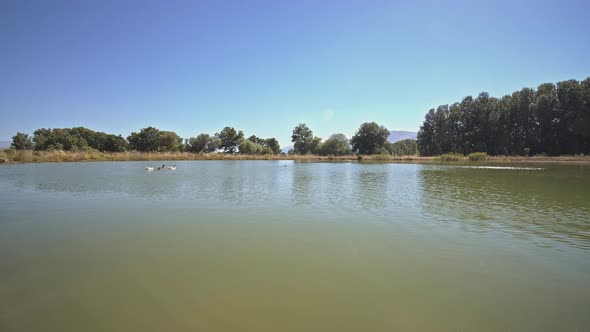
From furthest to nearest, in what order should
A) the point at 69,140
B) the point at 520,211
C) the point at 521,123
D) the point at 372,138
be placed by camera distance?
the point at 372,138 < the point at 69,140 < the point at 521,123 < the point at 520,211

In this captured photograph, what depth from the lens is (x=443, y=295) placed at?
13.6 feet

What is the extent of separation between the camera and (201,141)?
9362 cm

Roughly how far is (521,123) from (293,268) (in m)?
80.4

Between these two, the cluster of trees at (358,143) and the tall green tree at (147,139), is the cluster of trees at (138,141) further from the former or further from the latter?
the cluster of trees at (358,143)

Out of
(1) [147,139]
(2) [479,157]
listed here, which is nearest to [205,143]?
(1) [147,139]

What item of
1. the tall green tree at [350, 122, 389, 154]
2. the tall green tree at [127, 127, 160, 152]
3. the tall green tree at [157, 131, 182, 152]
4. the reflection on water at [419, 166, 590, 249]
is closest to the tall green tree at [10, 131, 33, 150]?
the tall green tree at [127, 127, 160, 152]

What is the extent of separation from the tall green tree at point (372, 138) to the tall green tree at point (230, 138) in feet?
117

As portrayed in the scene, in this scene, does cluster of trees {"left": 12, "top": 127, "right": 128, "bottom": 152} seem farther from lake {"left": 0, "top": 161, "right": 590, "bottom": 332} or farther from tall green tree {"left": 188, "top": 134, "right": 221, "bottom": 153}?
lake {"left": 0, "top": 161, "right": 590, "bottom": 332}

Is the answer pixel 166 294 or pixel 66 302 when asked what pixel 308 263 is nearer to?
pixel 166 294

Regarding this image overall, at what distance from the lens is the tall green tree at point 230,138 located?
91500mm

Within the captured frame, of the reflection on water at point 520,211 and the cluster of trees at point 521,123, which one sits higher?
the cluster of trees at point 521,123

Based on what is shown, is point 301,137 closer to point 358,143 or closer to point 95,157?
point 358,143

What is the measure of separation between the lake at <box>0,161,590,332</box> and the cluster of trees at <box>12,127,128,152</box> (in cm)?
7277

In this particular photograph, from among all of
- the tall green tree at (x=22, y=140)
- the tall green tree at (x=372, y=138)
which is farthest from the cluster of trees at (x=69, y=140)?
the tall green tree at (x=372, y=138)
